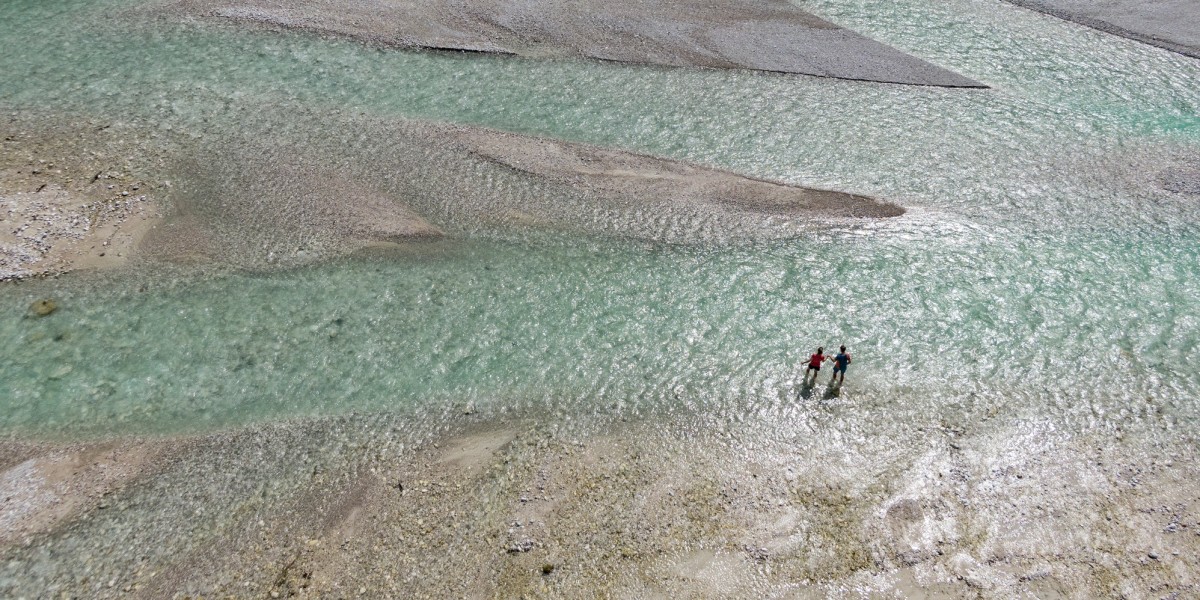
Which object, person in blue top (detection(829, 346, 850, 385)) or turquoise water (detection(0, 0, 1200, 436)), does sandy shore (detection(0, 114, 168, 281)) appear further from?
person in blue top (detection(829, 346, 850, 385))

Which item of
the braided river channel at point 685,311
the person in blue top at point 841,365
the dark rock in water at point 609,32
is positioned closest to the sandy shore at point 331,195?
the braided river channel at point 685,311

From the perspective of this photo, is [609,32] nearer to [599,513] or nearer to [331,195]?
[331,195]

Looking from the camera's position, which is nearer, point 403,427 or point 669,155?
point 403,427

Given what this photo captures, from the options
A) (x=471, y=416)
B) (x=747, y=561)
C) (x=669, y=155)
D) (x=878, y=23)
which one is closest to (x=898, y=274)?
(x=669, y=155)

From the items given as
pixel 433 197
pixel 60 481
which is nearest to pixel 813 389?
pixel 433 197

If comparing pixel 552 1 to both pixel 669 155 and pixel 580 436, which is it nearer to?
pixel 669 155

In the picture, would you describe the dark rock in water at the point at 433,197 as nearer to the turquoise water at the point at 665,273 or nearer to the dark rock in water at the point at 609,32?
the turquoise water at the point at 665,273
